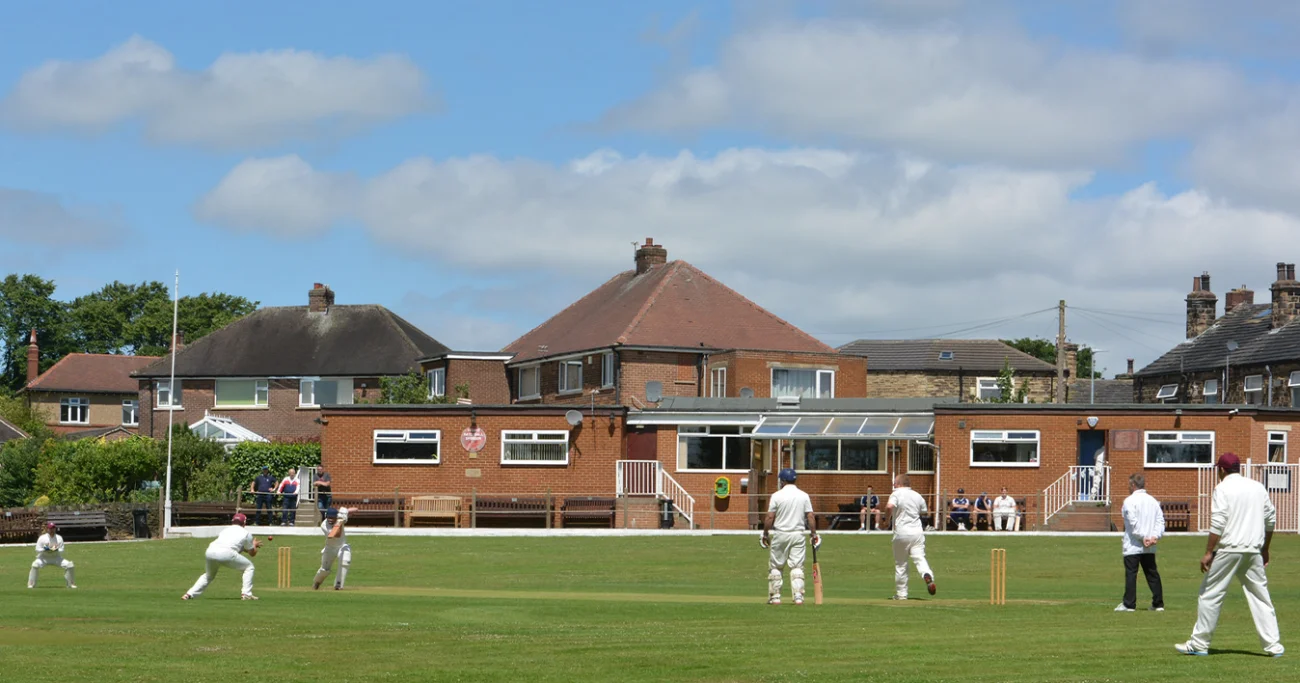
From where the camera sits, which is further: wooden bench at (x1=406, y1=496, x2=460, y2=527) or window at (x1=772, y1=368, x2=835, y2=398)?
window at (x1=772, y1=368, x2=835, y2=398)

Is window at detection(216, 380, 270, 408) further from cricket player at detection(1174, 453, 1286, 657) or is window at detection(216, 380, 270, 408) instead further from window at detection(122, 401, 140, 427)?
cricket player at detection(1174, 453, 1286, 657)

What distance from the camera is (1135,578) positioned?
1870 centimetres

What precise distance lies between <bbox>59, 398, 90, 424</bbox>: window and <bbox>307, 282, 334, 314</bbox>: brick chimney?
23.1m

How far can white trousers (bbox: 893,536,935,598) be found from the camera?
787 inches

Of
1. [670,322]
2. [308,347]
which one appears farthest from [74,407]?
[670,322]

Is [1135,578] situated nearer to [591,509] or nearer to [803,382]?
[591,509]

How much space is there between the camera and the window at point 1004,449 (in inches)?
1638

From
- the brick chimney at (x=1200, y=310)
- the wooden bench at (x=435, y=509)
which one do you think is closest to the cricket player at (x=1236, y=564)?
the wooden bench at (x=435, y=509)

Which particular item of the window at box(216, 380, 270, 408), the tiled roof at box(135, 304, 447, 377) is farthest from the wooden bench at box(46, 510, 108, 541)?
the window at box(216, 380, 270, 408)

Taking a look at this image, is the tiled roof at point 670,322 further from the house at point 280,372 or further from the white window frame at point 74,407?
the white window frame at point 74,407

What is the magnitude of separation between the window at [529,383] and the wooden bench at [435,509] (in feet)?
49.5

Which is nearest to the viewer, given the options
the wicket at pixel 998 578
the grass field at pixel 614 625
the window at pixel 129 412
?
the grass field at pixel 614 625

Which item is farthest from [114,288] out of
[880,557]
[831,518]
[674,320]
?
[880,557]

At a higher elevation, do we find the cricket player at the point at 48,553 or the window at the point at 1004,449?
the window at the point at 1004,449
